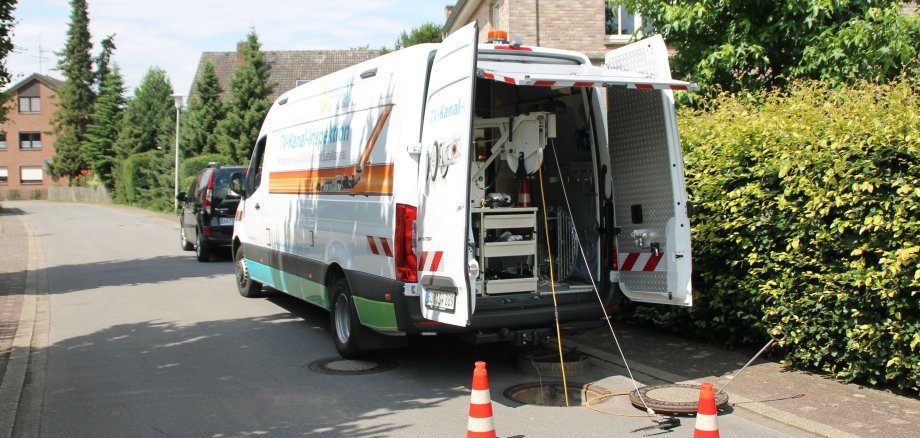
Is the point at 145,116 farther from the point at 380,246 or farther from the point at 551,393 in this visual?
the point at 551,393

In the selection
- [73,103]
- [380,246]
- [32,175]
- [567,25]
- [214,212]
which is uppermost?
[73,103]

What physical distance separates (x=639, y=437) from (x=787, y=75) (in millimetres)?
7871

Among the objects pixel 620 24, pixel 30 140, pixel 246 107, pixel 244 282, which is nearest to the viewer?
pixel 244 282

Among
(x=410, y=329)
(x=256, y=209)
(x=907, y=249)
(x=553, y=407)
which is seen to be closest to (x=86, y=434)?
(x=410, y=329)

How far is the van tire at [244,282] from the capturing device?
11.8 metres

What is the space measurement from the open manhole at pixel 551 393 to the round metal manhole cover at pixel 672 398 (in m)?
0.36

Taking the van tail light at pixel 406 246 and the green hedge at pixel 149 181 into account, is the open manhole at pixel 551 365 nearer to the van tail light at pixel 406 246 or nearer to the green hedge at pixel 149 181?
the van tail light at pixel 406 246

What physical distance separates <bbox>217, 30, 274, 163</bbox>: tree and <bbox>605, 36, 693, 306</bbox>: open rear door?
29.8m

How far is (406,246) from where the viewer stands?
6621mm

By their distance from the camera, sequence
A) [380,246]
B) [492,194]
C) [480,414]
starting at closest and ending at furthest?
[480,414], [380,246], [492,194]

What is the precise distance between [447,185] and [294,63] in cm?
5051

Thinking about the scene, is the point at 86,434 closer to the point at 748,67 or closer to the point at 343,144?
the point at 343,144

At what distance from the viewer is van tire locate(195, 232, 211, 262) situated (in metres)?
16.6

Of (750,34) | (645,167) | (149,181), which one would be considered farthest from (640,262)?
(149,181)
